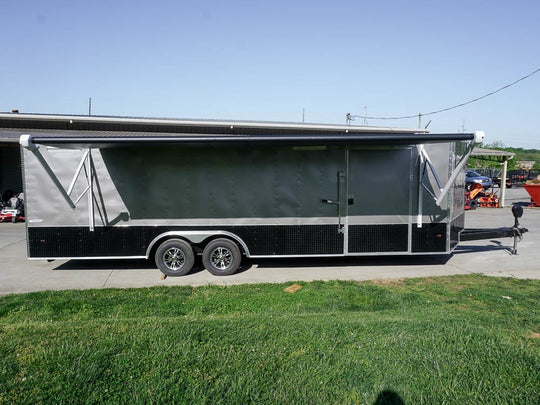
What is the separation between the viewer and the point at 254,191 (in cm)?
748

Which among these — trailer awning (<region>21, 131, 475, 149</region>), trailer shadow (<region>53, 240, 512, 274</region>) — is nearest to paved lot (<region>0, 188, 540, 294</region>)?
trailer shadow (<region>53, 240, 512, 274</region>)

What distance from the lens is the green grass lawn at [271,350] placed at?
326 centimetres

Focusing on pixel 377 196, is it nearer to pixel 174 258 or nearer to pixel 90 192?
pixel 174 258

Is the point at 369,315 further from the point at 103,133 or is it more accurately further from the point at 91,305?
the point at 103,133

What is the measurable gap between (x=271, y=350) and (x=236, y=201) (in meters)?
3.90

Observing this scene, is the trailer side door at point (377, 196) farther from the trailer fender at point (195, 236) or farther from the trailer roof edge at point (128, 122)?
the trailer roof edge at point (128, 122)

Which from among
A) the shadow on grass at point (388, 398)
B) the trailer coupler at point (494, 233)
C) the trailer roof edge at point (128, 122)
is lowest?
the shadow on grass at point (388, 398)

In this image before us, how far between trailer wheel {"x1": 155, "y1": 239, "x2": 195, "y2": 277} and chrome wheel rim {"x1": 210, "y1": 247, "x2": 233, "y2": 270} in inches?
15.3

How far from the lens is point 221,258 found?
759 cm

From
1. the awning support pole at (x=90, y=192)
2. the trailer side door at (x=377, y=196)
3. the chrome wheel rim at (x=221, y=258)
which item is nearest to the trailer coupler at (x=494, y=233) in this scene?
the trailer side door at (x=377, y=196)

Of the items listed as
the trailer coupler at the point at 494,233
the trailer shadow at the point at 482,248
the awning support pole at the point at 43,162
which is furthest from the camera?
the trailer shadow at the point at 482,248

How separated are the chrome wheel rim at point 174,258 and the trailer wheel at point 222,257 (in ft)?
1.41

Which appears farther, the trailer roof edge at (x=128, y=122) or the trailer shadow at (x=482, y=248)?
the trailer roof edge at (x=128, y=122)

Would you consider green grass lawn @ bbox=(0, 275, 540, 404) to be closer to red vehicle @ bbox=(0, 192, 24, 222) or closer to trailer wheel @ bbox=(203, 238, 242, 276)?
trailer wheel @ bbox=(203, 238, 242, 276)
